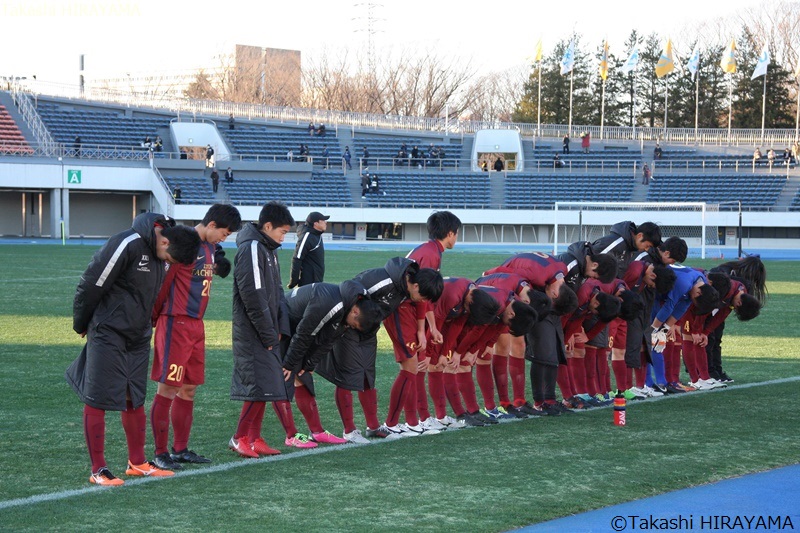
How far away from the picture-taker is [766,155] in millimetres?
56750

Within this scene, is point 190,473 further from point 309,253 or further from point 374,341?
point 309,253

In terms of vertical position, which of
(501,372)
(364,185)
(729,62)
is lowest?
(501,372)

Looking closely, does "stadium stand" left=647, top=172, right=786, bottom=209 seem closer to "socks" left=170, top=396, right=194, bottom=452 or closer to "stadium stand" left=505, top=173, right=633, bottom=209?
"stadium stand" left=505, top=173, right=633, bottom=209

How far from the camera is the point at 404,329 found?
8258 millimetres

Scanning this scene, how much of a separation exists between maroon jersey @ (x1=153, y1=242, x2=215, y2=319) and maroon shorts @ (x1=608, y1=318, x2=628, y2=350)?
4.83m

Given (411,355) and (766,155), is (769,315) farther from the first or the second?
(766,155)

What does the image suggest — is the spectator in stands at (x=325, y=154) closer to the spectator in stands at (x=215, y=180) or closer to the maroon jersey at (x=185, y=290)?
the spectator in stands at (x=215, y=180)

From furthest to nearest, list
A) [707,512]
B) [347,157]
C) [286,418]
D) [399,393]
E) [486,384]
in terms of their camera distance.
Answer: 1. [347,157]
2. [486,384]
3. [399,393]
4. [286,418]
5. [707,512]

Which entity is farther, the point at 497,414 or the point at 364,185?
Answer: the point at 364,185

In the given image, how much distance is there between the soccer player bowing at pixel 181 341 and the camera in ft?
22.9

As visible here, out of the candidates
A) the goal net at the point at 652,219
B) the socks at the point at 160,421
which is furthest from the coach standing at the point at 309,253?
the goal net at the point at 652,219

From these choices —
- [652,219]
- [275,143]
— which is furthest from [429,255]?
[275,143]

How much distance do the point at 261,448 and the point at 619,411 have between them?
3.29 metres

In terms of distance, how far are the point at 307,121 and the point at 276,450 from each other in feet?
186
